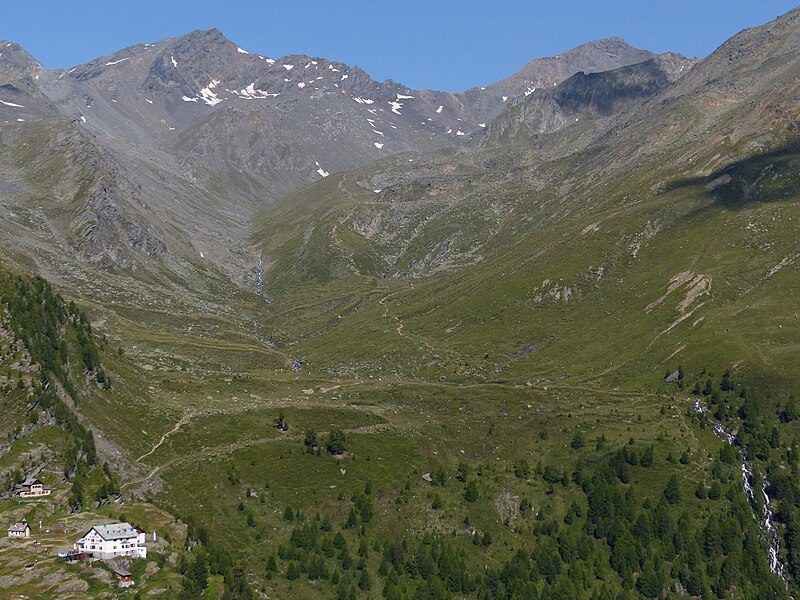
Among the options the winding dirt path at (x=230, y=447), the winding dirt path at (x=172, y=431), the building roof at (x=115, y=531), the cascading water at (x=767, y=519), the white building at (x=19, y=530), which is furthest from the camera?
the winding dirt path at (x=172, y=431)

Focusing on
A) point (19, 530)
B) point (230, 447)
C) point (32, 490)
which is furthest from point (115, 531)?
point (230, 447)

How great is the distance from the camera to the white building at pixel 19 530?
3883 inches

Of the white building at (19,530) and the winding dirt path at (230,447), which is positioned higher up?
the white building at (19,530)

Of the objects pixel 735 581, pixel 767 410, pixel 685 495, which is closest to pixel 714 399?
pixel 767 410

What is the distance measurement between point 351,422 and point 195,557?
67002 millimetres

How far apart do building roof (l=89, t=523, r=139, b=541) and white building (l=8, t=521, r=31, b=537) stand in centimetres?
938

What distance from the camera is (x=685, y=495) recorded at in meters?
144

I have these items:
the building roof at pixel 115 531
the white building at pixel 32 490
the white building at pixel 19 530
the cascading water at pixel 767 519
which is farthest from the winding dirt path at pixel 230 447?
the cascading water at pixel 767 519

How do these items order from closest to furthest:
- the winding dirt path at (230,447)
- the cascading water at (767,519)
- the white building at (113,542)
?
the white building at (113,542) → the winding dirt path at (230,447) → the cascading water at (767,519)

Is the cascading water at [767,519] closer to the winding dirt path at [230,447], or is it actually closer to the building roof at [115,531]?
the winding dirt path at [230,447]

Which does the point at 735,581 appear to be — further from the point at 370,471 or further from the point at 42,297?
the point at 42,297

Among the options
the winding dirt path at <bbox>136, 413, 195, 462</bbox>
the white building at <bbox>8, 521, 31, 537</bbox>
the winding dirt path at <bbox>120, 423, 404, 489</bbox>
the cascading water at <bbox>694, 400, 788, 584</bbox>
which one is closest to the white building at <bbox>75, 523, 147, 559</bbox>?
the white building at <bbox>8, 521, 31, 537</bbox>

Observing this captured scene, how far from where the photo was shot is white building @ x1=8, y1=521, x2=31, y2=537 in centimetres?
9862

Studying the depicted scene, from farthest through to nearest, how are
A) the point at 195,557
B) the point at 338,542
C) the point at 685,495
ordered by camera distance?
1. the point at 685,495
2. the point at 338,542
3. the point at 195,557
